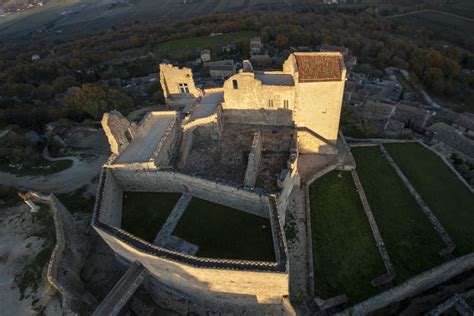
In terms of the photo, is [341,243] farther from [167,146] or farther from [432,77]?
[432,77]

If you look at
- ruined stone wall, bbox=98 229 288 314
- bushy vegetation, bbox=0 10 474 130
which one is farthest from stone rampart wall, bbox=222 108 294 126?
bushy vegetation, bbox=0 10 474 130

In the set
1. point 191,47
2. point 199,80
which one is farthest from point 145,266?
point 191,47

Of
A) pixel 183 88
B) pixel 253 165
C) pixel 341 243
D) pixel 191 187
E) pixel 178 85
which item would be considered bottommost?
pixel 341 243

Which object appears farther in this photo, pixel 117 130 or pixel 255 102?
pixel 255 102

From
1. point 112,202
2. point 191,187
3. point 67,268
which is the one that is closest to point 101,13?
point 112,202

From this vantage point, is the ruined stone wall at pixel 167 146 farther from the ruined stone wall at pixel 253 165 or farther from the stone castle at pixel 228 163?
the ruined stone wall at pixel 253 165

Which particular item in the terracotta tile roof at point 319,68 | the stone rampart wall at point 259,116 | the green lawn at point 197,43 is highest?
the terracotta tile roof at point 319,68

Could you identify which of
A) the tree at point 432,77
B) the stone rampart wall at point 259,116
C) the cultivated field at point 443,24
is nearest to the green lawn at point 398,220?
the stone rampart wall at point 259,116
